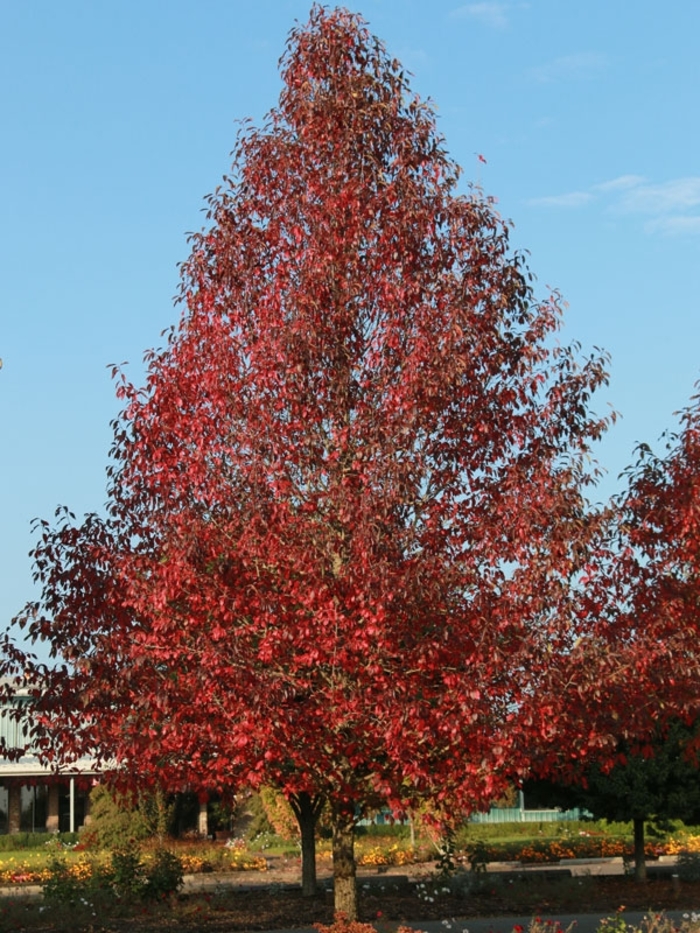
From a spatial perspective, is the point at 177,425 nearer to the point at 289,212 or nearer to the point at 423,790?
the point at 289,212

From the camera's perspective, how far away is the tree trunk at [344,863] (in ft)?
45.4

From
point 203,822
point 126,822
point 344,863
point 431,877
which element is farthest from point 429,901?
point 203,822

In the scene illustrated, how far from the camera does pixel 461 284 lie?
13.3 metres

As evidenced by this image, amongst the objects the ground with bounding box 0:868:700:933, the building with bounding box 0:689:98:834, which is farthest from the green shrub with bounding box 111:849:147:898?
the building with bounding box 0:689:98:834

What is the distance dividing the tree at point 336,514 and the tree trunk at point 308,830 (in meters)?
7.90

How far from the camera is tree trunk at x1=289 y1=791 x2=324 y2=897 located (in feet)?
72.6

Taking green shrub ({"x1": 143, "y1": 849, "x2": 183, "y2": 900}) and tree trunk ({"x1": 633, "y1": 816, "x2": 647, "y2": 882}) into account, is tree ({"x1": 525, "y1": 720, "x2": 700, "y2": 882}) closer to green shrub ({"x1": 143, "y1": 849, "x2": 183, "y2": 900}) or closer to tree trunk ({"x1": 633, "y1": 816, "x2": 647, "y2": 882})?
tree trunk ({"x1": 633, "y1": 816, "x2": 647, "y2": 882})

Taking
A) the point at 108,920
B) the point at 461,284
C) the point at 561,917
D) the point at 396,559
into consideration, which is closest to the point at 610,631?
the point at 396,559

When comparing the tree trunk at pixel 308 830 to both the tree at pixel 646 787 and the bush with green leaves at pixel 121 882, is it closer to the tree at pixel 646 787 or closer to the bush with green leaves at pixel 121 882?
the bush with green leaves at pixel 121 882

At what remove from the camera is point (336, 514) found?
39.5 feet

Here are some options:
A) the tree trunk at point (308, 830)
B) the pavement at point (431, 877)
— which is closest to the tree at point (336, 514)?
the pavement at point (431, 877)

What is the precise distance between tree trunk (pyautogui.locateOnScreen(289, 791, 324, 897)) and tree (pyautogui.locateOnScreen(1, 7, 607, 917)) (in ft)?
25.9

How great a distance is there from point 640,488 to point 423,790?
4.71 metres

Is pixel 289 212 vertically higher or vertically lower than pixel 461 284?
higher
